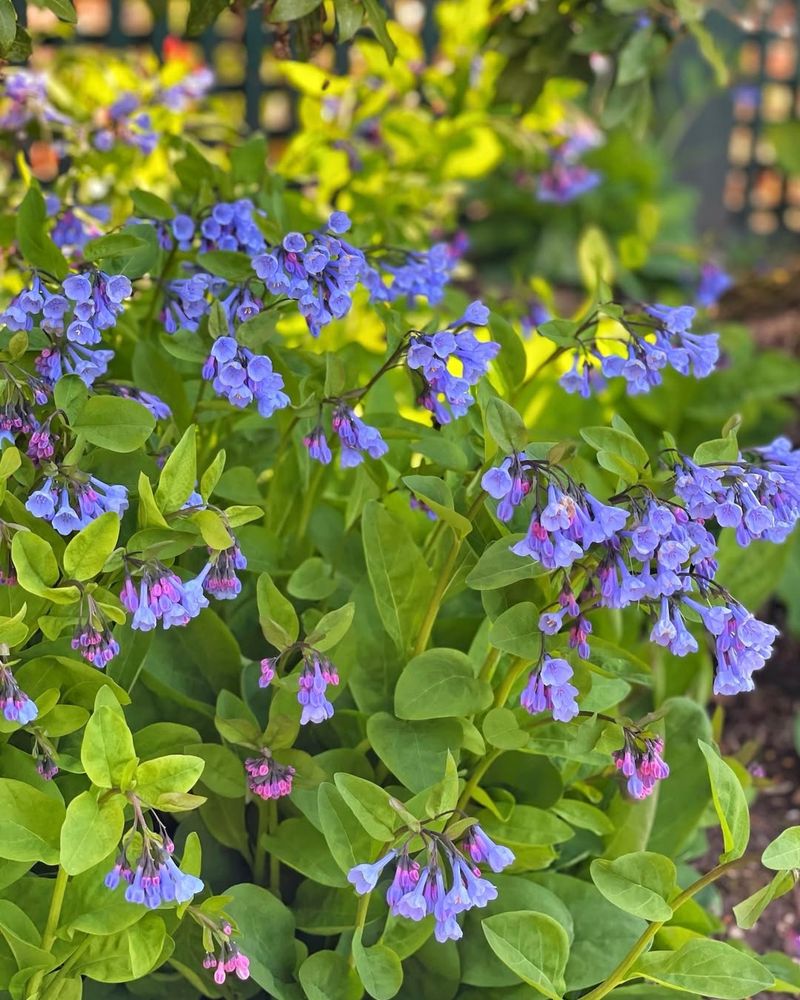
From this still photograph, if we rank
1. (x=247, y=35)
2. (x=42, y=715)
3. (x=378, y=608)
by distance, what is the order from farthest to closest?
(x=247, y=35) → (x=378, y=608) → (x=42, y=715)

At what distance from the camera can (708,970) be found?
1045 millimetres

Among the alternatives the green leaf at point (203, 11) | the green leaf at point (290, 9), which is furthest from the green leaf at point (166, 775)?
the green leaf at point (203, 11)

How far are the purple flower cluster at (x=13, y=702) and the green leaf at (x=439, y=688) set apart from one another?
321 mm

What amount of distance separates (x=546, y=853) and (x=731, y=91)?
3.86 m

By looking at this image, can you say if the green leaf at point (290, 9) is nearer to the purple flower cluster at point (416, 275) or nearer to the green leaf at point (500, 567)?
the purple flower cluster at point (416, 275)

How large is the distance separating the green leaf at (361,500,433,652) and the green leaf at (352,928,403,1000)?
0.90 feet

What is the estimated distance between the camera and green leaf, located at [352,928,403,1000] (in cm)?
104

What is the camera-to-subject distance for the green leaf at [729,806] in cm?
102

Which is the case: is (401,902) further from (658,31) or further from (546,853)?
(658,31)

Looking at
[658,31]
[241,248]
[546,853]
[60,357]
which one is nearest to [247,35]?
[658,31]

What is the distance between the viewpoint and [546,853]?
1.17 meters

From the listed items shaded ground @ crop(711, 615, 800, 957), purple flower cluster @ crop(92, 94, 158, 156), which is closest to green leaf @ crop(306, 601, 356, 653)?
shaded ground @ crop(711, 615, 800, 957)

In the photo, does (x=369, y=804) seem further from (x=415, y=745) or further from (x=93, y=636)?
(x=93, y=636)

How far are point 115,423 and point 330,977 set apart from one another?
1.72 feet
